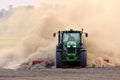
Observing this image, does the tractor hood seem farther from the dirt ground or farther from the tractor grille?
the dirt ground

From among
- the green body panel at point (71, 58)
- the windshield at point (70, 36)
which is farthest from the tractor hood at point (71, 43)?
the green body panel at point (71, 58)

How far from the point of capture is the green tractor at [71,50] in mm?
40375

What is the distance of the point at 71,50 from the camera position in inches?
1620

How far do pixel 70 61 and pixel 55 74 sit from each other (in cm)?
711

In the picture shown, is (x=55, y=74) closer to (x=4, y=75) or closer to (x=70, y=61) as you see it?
(x=4, y=75)

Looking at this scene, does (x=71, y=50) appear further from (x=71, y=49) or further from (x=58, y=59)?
(x=58, y=59)

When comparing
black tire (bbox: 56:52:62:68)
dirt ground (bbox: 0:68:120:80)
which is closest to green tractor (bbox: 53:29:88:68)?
black tire (bbox: 56:52:62:68)

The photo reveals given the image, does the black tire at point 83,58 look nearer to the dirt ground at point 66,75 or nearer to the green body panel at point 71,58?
the green body panel at point 71,58

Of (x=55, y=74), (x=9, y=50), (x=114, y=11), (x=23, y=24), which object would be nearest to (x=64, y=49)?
(x=55, y=74)

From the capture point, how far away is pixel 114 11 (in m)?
59.2

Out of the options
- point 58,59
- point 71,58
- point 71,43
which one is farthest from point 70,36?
point 58,59

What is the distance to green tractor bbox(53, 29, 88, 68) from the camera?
40.4m

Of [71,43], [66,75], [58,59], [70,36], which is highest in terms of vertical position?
[70,36]

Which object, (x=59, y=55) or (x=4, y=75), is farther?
(x=59, y=55)
